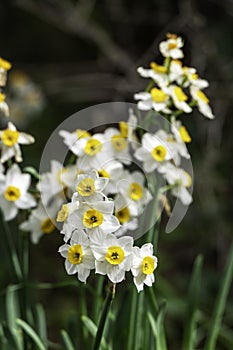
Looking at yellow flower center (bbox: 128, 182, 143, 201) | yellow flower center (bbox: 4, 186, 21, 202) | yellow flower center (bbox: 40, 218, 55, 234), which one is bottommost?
yellow flower center (bbox: 40, 218, 55, 234)

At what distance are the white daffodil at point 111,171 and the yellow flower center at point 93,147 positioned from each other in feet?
0.04

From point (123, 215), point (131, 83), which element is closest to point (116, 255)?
point (123, 215)

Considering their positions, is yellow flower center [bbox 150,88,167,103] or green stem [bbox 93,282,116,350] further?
yellow flower center [bbox 150,88,167,103]

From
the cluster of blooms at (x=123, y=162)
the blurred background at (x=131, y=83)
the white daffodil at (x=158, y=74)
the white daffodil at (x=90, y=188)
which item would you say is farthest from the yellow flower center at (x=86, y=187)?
the blurred background at (x=131, y=83)

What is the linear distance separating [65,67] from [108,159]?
1.50 metres

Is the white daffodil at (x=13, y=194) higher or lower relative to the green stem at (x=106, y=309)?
higher

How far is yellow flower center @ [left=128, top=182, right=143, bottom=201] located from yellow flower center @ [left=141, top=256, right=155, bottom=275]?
16 centimetres

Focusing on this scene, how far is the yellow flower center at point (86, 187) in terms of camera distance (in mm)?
584

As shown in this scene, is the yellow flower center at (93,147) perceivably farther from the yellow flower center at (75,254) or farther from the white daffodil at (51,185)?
the yellow flower center at (75,254)

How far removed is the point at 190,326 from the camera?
84 cm

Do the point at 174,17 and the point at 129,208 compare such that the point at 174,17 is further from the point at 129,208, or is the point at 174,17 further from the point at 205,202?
the point at 129,208

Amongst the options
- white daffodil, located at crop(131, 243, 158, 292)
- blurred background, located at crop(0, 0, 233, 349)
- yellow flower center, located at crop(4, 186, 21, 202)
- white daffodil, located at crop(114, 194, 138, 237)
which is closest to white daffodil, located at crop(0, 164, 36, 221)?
yellow flower center, located at crop(4, 186, 21, 202)

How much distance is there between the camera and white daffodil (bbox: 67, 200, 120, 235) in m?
0.58

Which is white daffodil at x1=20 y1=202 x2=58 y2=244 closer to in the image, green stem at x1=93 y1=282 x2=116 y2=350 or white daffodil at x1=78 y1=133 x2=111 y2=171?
white daffodil at x1=78 y1=133 x2=111 y2=171
